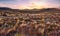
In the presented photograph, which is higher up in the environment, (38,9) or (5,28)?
(38,9)

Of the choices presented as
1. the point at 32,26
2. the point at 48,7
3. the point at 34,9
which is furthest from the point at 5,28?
the point at 48,7

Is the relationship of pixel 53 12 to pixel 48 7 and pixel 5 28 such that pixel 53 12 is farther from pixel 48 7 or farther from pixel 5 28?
pixel 5 28

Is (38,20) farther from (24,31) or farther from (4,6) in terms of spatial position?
(4,6)

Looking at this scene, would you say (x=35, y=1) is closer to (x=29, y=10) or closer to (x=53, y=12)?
(x=29, y=10)

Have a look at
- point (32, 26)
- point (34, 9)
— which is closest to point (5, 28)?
point (32, 26)

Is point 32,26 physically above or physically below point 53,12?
below

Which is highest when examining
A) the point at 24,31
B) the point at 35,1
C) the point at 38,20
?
the point at 35,1

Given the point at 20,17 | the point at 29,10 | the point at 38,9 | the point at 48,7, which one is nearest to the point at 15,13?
the point at 20,17

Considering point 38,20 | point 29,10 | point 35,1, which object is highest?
point 35,1
